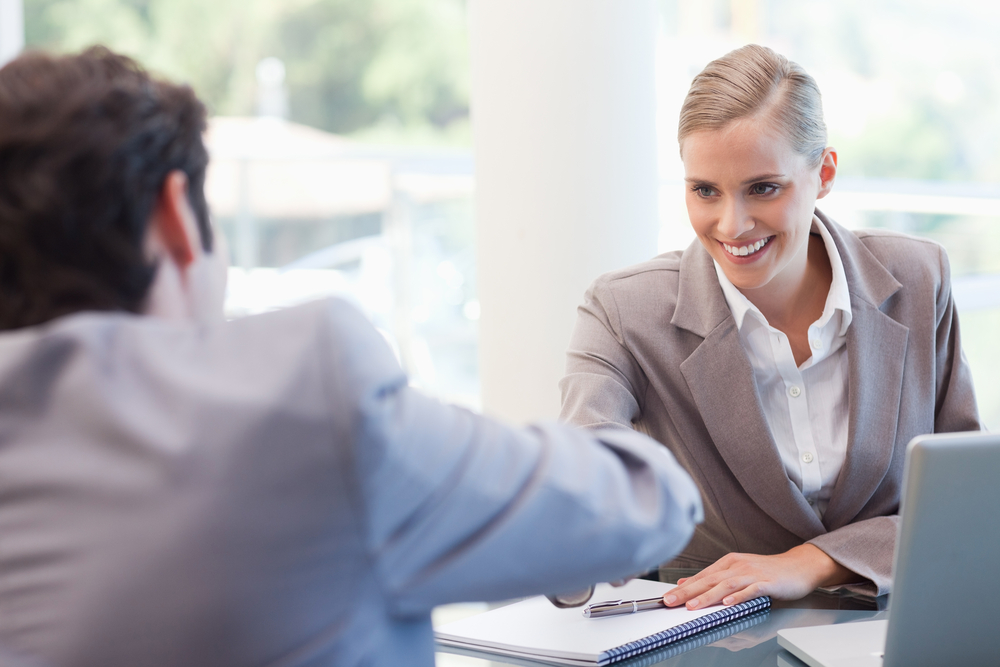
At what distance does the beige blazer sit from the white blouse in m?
0.02

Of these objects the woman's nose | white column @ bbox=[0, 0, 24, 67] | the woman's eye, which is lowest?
the woman's nose

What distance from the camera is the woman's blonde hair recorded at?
1.38 m

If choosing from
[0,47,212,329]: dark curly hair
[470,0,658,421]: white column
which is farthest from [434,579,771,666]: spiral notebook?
→ [470,0,658,421]: white column

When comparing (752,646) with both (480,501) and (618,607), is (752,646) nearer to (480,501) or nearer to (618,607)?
(618,607)

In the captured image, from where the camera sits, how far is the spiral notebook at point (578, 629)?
1.01 m

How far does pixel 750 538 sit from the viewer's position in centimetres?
145

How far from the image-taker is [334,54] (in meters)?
10.9

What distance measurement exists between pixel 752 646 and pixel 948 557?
0.93ft

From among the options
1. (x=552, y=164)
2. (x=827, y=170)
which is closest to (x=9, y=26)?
(x=552, y=164)

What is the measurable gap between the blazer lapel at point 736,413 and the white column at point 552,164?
643 millimetres

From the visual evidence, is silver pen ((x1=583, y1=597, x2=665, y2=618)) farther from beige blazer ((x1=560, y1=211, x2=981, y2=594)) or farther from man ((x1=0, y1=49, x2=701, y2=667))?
man ((x1=0, y1=49, x2=701, y2=667))

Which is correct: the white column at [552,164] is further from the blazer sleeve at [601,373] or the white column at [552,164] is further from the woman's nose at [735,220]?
the woman's nose at [735,220]

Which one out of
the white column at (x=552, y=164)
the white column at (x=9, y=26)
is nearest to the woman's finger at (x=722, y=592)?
the white column at (x=552, y=164)

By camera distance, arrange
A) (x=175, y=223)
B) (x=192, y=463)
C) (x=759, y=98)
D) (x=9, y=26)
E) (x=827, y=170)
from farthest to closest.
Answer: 1. (x=9, y=26)
2. (x=827, y=170)
3. (x=759, y=98)
4. (x=175, y=223)
5. (x=192, y=463)
